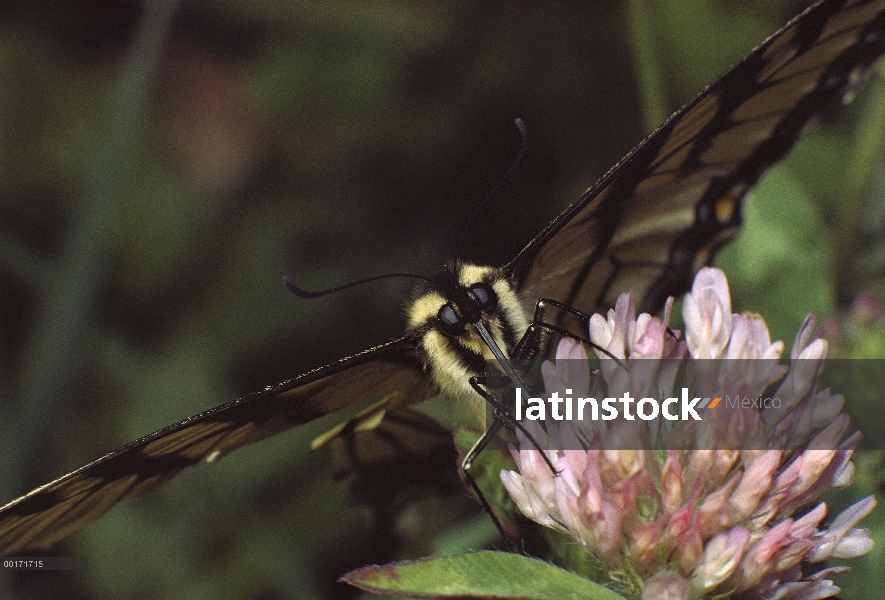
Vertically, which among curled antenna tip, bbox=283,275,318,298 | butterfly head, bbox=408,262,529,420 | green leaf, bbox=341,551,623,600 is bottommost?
green leaf, bbox=341,551,623,600

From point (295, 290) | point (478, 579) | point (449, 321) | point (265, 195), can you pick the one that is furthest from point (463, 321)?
point (265, 195)

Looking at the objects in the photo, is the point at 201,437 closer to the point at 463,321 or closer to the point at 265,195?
the point at 463,321

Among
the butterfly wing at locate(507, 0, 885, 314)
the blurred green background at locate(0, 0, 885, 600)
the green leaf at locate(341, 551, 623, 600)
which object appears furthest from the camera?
the blurred green background at locate(0, 0, 885, 600)

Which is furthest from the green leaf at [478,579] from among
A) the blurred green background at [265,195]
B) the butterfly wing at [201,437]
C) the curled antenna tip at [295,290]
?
the blurred green background at [265,195]

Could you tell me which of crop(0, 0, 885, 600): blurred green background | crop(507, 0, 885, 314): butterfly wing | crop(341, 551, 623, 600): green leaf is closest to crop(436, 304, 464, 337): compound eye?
crop(507, 0, 885, 314): butterfly wing

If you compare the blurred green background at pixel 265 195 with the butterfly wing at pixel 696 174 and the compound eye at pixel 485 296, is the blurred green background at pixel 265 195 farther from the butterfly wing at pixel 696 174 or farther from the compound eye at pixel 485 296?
the compound eye at pixel 485 296

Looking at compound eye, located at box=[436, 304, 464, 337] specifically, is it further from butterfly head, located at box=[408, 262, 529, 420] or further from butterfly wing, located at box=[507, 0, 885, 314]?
butterfly wing, located at box=[507, 0, 885, 314]

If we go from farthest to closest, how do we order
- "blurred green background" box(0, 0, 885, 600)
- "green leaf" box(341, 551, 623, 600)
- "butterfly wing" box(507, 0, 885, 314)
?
"blurred green background" box(0, 0, 885, 600)
"butterfly wing" box(507, 0, 885, 314)
"green leaf" box(341, 551, 623, 600)
